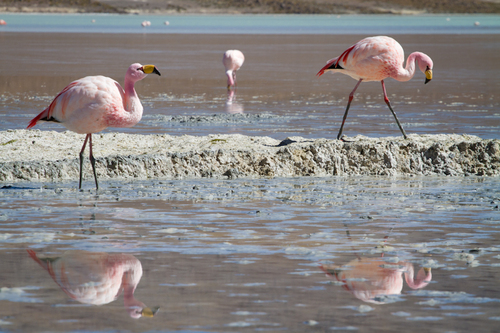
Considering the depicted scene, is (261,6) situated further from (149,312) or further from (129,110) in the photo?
(149,312)

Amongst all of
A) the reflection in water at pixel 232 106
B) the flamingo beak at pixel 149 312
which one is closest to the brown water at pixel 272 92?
the reflection in water at pixel 232 106

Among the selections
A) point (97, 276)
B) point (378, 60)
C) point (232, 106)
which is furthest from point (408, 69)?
point (97, 276)

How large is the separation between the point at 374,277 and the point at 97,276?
1824mm

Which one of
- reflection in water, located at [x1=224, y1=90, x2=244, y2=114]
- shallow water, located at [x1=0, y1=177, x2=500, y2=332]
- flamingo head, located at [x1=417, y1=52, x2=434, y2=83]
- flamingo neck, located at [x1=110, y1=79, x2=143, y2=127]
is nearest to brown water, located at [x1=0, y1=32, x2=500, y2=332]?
shallow water, located at [x1=0, y1=177, x2=500, y2=332]

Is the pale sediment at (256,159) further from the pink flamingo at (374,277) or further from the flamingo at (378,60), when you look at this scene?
the pink flamingo at (374,277)

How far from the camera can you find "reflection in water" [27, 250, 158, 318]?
4.68m

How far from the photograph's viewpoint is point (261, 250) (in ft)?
19.3

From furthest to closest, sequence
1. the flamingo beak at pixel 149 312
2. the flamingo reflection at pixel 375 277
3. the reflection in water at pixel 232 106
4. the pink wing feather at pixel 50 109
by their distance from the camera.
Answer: the reflection in water at pixel 232 106, the pink wing feather at pixel 50 109, the flamingo reflection at pixel 375 277, the flamingo beak at pixel 149 312

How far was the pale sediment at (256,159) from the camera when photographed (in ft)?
30.6

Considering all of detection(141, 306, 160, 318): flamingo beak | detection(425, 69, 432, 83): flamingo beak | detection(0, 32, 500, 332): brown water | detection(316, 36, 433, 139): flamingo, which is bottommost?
detection(141, 306, 160, 318): flamingo beak

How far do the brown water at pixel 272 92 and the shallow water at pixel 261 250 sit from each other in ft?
12.9

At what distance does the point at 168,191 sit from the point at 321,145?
7.80ft

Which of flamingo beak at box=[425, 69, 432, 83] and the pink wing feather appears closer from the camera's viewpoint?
the pink wing feather

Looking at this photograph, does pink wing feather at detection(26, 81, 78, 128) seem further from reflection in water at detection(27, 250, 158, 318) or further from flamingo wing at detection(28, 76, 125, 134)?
reflection in water at detection(27, 250, 158, 318)
